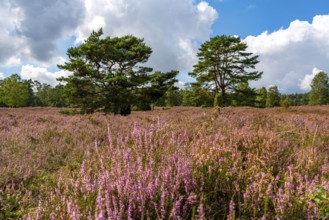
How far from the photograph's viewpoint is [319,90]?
62406mm

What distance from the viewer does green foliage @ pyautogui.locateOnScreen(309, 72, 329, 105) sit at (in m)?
61.4

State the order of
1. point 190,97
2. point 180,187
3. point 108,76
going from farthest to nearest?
point 190,97 → point 108,76 → point 180,187

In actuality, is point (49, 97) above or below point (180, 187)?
above

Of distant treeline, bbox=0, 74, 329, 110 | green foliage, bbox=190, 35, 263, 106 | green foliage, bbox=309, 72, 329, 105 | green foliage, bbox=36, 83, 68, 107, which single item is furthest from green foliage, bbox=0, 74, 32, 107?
green foliage, bbox=309, 72, 329, 105

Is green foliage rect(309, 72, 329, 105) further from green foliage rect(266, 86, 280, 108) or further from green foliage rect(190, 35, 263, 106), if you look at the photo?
green foliage rect(190, 35, 263, 106)

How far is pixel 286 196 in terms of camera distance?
220cm

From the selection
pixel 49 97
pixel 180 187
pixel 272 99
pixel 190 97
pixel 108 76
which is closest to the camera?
pixel 180 187

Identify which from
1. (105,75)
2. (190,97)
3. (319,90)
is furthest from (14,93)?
A: (319,90)

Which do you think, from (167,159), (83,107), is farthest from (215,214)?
(83,107)

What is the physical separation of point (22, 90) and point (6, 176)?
64.8 metres

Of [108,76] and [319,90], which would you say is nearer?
[108,76]

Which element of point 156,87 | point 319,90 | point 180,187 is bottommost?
point 180,187

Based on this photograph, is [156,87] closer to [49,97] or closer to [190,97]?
[190,97]

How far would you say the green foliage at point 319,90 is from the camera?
202 ft
